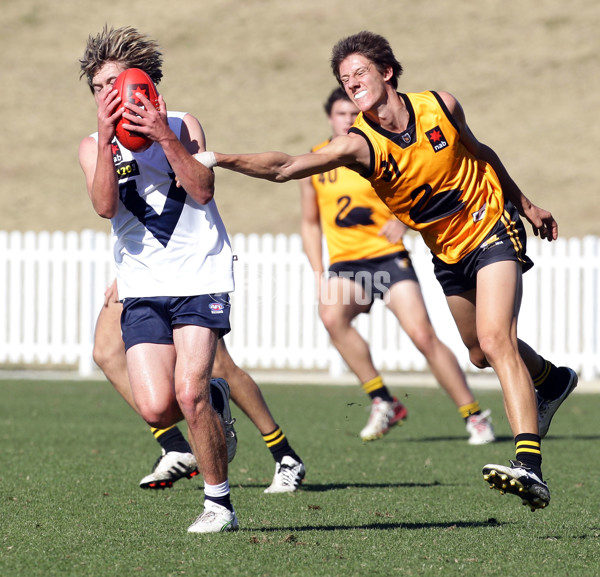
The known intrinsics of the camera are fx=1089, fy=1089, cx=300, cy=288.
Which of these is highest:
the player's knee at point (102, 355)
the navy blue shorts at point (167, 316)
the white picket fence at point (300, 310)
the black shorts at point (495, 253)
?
the black shorts at point (495, 253)

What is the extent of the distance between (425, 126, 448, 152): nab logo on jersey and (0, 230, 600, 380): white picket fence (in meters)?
10.3

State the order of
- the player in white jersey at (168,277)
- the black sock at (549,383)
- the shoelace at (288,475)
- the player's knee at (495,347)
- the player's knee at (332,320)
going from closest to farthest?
the player in white jersey at (168,277) < the player's knee at (495,347) < the black sock at (549,383) < the shoelace at (288,475) < the player's knee at (332,320)

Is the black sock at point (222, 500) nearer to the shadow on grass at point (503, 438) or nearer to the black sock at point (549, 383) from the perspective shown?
the black sock at point (549, 383)

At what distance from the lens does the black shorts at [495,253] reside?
17.8 feet

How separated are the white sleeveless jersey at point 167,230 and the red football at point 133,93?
0.72ft

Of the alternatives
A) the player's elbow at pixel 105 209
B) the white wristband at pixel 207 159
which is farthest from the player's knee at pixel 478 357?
the player's elbow at pixel 105 209

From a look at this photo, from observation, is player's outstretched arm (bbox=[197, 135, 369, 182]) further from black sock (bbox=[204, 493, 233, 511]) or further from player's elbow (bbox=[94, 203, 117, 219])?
black sock (bbox=[204, 493, 233, 511])

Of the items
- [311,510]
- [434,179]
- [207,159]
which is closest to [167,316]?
[207,159]

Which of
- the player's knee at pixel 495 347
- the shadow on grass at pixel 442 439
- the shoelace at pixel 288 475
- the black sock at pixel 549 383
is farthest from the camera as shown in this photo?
the shadow on grass at pixel 442 439

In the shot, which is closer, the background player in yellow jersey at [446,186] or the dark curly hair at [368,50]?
the background player in yellow jersey at [446,186]

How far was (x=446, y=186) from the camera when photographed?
18.0 feet

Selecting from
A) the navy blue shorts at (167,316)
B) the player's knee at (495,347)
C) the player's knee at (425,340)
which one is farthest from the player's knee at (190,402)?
the player's knee at (425,340)

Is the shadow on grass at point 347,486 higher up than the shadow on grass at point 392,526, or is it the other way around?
the shadow on grass at point 392,526

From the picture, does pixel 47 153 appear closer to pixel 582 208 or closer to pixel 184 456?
pixel 582 208
